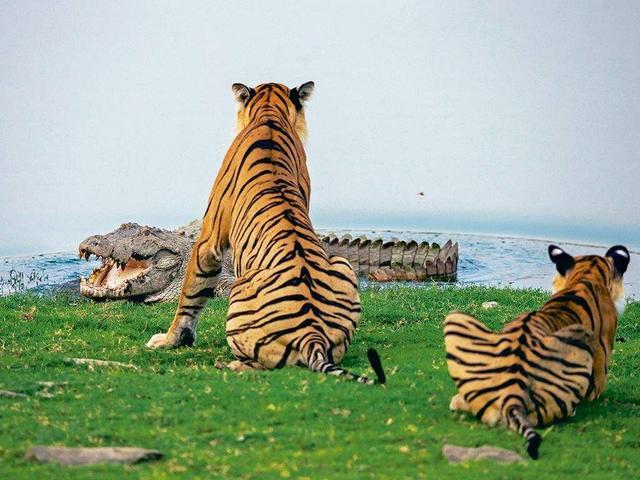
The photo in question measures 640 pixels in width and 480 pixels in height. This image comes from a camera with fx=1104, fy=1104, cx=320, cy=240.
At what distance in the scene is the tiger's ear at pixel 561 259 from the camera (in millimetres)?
7426

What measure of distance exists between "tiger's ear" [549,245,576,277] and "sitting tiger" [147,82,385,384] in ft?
4.73

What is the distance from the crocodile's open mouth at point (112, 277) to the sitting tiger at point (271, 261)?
4.27 meters

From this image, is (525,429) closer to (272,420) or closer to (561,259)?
(272,420)

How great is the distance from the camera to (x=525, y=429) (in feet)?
19.6

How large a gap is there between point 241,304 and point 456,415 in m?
2.21

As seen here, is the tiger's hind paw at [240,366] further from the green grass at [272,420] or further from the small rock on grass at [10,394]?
the small rock on grass at [10,394]

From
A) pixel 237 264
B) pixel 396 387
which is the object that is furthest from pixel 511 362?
pixel 237 264

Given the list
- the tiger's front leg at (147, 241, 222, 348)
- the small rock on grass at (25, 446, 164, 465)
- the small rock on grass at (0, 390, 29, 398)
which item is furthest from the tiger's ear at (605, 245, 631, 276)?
the small rock on grass at (0, 390, 29, 398)

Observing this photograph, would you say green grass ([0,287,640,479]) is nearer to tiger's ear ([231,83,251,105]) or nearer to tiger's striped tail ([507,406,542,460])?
tiger's striped tail ([507,406,542,460])

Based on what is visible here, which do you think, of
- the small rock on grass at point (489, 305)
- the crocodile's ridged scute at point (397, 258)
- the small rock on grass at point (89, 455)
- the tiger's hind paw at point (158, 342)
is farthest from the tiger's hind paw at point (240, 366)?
the crocodile's ridged scute at point (397, 258)

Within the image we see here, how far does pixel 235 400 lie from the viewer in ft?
22.1

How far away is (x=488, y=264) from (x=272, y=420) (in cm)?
1247

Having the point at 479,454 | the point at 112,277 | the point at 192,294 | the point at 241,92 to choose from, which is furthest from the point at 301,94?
the point at 112,277

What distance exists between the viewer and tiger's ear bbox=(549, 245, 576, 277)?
7426mm
